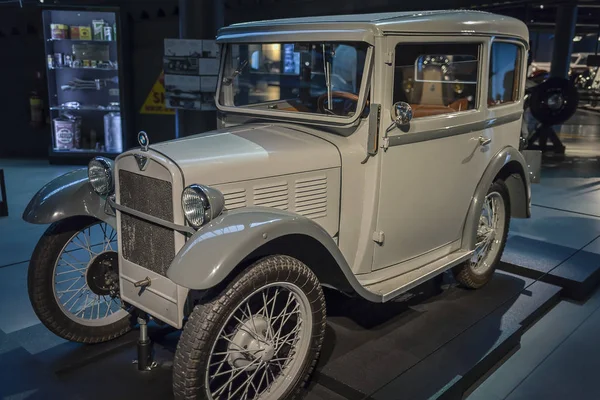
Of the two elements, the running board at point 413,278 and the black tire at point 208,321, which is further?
the running board at point 413,278

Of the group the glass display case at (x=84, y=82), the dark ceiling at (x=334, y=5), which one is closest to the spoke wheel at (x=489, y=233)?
the dark ceiling at (x=334, y=5)

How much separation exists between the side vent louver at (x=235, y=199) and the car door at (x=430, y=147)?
734 millimetres

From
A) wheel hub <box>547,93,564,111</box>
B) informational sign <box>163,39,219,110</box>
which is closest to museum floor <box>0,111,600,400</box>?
informational sign <box>163,39,219,110</box>

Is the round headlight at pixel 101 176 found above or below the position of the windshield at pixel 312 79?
below

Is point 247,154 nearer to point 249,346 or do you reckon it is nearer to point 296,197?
point 296,197

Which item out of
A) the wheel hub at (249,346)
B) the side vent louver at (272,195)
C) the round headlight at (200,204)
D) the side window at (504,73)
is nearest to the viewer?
the round headlight at (200,204)

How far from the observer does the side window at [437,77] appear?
278 centimetres

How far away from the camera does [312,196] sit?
2.56 metres

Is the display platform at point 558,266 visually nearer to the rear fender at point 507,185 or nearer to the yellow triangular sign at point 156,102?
the rear fender at point 507,185

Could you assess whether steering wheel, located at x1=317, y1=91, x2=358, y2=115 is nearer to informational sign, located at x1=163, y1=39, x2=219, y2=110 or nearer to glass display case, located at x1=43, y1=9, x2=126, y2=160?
informational sign, located at x1=163, y1=39, x2=219, y2=110

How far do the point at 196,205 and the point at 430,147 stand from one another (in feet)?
4.46

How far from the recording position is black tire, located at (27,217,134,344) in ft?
8.87

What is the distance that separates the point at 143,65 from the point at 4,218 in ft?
10.8

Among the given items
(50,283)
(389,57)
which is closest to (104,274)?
(50,283)
